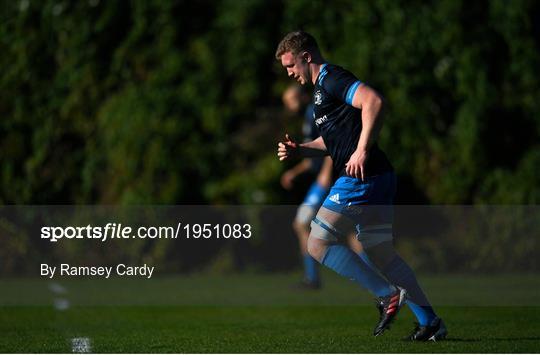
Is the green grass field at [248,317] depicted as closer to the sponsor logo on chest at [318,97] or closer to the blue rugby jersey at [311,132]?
the blue rugby jersey at [311,132]

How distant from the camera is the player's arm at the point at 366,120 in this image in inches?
205

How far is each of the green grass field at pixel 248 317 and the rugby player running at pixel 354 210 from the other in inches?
9.8

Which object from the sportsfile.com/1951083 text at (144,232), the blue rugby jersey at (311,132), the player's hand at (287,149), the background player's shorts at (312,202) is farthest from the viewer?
the sportsfile.com/1951083 text at (144,232)

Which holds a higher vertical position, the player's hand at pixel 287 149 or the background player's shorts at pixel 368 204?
the player's hand at pixel 287 149

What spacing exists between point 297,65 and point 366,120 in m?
0.62

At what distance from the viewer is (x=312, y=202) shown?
9.41 metres

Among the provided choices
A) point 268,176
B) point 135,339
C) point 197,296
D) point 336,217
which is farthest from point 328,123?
point 268,176

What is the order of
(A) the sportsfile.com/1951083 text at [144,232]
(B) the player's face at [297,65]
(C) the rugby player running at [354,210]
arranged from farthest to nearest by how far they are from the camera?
(A) the sportsfile.com/1951083 text at [144,232] → (B) the player's face at [297,65] → (C) the rugby player running at [354,210]

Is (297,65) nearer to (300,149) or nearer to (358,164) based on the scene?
(300,149)

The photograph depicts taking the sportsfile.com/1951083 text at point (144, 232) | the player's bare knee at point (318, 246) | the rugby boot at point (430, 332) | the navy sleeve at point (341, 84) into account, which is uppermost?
the navy sleeve at point (341, 84)

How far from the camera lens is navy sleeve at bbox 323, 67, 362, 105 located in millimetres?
5305

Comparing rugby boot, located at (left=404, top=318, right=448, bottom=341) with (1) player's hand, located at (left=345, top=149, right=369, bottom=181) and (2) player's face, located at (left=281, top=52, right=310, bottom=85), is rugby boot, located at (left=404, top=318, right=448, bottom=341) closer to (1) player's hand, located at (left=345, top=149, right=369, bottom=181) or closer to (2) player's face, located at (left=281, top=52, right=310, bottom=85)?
(1) player's hand, located at (left=345, top=149, right=369, bottom=181)

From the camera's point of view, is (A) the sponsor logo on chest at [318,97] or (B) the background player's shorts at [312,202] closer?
(A) the sponsor logo on chest at [318,97]

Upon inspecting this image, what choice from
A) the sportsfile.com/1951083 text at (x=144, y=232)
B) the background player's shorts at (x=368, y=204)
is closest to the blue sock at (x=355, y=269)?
the background player's shorts at (x=368, y=204)
